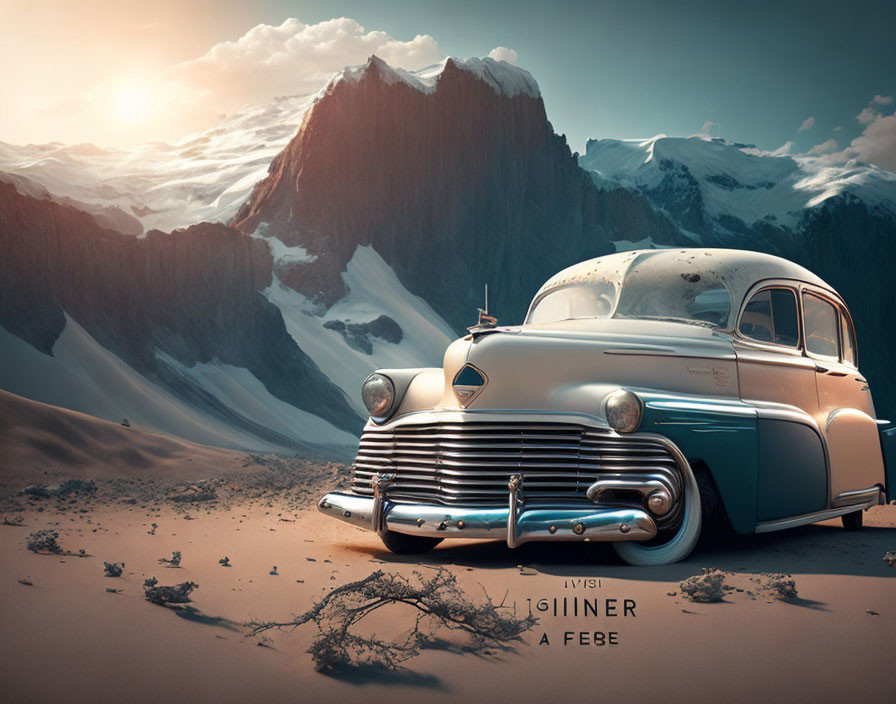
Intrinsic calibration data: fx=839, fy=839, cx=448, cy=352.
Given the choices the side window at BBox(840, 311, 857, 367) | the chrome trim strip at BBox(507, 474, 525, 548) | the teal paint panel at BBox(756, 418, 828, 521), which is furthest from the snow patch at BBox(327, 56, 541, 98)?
the chrome trim strip at BBox(507, 474, 525, 548)

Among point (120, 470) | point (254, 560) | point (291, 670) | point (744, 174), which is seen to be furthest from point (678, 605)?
point (744, 174)

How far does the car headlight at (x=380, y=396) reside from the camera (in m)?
5.75

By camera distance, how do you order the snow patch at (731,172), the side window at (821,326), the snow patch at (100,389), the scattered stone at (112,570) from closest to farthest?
the scattered stone at (112,570) < the side window at (821,326) < the snow patch at (100,389) < the snow patch at (731,172)

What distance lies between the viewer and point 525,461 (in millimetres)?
4844

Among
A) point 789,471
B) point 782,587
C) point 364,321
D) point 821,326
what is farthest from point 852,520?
point 364,321

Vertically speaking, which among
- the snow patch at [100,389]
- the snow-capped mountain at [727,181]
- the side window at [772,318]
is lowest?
the side window at [772,318]

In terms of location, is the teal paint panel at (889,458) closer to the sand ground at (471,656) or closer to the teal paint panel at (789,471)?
the teal paint panel at (789,471)

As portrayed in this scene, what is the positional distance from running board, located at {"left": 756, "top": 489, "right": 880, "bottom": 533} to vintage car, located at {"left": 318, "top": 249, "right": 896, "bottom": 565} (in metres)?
0.02

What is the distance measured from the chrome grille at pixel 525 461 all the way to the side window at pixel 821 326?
2574mm

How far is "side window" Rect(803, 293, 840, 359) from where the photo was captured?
21.6 ft

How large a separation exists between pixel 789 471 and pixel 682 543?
120 centimetres

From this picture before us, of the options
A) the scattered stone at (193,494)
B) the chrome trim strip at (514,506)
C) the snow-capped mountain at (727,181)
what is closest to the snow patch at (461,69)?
the snow-capped mountain at (727,181)

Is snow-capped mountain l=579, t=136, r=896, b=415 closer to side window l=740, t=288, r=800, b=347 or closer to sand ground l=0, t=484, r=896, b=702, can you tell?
side window l=740, t=288, r=800, b=347

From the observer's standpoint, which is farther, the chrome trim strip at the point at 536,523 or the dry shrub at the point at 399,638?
the chrome trim strip at the point at 536,523
